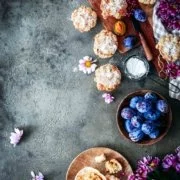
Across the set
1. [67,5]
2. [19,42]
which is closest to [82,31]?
[67,5]

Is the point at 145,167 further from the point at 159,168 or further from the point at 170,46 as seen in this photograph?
the point at 170,46

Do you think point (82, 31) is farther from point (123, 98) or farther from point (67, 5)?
point (123, 98)

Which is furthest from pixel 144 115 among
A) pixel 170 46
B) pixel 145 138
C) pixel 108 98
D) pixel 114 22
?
pixel 114 22

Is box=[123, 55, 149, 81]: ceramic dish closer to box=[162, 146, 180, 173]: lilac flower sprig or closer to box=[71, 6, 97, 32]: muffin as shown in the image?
box=[71, 6, 97, 32]: muffin

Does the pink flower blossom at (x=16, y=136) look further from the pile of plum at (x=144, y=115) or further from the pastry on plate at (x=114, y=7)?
the pastry on plate at (x=114, y=7)

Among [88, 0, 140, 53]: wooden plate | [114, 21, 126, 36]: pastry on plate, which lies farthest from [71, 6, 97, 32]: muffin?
[114, 21, 126, 36]: pastry on plate
